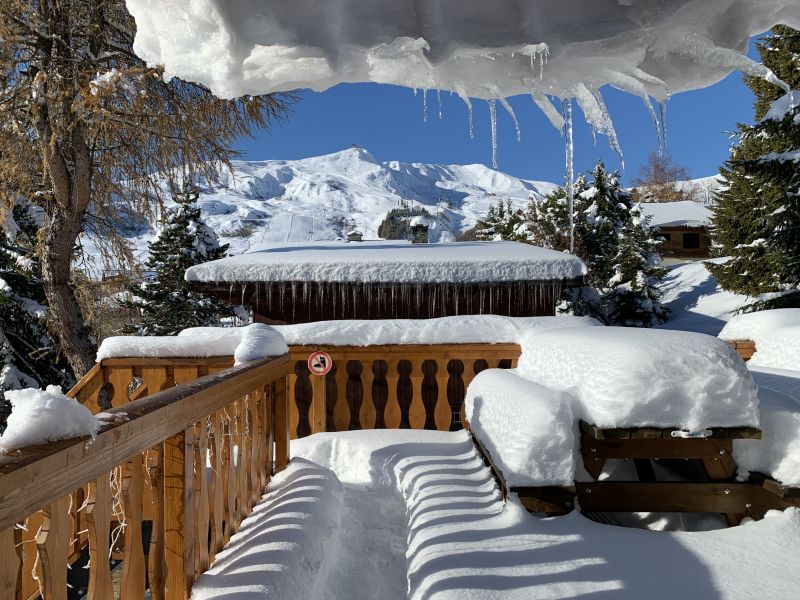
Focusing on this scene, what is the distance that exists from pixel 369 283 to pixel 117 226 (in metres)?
5.38

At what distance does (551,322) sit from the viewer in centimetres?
557

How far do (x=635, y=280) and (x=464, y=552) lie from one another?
25628mm

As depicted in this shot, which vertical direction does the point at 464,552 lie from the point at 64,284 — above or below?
below

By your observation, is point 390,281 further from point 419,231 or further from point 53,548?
point 419,231

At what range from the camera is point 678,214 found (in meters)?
45.9

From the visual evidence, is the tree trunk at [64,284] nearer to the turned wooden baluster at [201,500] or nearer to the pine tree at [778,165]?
the turned wooden baluster at [201,500]

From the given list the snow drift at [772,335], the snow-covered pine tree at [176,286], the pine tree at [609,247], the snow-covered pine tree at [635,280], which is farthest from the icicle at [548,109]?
the snow-covered pine tree at [635,280]

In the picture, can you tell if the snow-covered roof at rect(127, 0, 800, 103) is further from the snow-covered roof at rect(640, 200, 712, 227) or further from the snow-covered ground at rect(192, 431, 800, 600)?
the snow-covered roof at rect(640, 200, 712, 227)

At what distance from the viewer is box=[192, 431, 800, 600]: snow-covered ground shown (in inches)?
92.1

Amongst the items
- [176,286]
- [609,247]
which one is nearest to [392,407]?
[176,286]

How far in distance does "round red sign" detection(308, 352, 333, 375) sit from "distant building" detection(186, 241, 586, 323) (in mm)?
3446

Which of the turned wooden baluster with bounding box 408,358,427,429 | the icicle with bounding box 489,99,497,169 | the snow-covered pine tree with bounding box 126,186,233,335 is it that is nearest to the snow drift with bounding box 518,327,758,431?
the icicle with bounding box 489,99,497,169

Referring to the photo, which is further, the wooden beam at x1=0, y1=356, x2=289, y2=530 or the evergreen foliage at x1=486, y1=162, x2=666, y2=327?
the evergreen foliage at x1=486, y1=162, x2=666, y2=327

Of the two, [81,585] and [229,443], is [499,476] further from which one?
[81,585]
